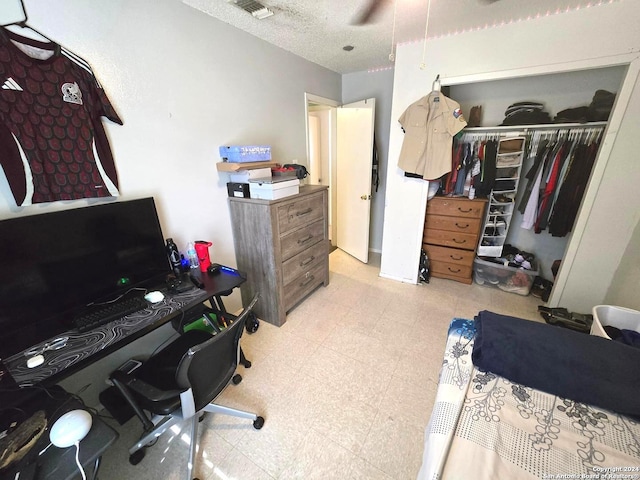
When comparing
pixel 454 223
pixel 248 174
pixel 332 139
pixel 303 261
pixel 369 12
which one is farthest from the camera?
pixel 332 139

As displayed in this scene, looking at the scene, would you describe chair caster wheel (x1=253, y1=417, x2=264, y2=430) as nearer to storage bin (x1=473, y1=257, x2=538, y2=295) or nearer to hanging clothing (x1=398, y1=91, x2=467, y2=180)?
hanging clothing (x1=398, y1=91, x2=467, y2=180)

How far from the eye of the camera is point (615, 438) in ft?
2.57

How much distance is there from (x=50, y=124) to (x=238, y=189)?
1.06m

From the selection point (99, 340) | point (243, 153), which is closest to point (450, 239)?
point (243, 153)

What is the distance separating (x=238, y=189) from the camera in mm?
2035

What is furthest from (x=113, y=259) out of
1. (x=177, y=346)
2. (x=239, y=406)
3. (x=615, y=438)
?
(x=615, y=438)

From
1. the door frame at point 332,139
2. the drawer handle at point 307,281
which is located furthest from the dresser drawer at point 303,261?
the door frame at point 332,139

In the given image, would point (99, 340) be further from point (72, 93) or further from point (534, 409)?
point (534, 409)

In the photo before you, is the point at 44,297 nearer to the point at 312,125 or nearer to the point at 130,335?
the point at 130,335

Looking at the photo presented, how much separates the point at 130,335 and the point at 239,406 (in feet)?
2.63

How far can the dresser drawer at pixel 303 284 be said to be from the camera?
2297mm

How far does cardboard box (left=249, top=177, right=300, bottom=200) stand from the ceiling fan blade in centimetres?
124

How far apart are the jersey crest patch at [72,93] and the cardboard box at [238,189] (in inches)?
38.0

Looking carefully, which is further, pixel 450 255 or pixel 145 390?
pixel 450 255
